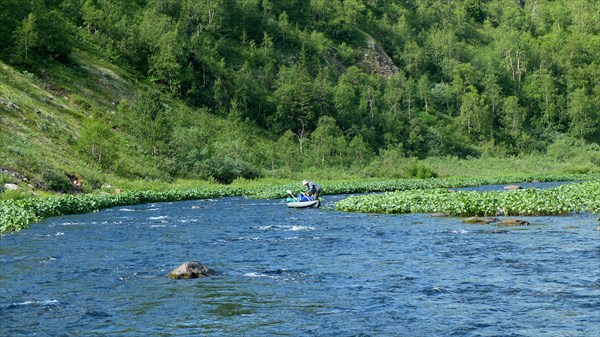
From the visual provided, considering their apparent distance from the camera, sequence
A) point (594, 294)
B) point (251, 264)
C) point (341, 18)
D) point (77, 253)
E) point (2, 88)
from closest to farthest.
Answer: point (594, 294), point (251, 264), point (77, 253), point (2, 88), point (341, 18)

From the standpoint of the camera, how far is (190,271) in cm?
2148

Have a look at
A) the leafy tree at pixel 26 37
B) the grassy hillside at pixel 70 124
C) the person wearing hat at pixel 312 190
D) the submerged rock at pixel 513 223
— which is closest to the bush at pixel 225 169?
the grassy hillside at pixel 70 124

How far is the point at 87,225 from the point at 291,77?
114289 millimetres

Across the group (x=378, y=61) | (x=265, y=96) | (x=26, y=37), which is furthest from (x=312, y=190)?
(x=378, y=61)

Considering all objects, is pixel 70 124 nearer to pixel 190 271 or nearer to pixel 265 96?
pixel 265 96

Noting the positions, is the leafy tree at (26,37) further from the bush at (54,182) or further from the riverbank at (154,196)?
the bush at (54,182)

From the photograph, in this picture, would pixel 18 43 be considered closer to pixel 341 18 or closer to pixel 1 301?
pixel 1 301

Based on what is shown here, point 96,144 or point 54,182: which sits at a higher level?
point 96,144

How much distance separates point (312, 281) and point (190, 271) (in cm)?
419

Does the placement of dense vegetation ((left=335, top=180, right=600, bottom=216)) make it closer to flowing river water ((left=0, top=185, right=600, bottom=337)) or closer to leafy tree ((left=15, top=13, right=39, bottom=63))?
flowing river water ((left=0, top=185, right=600, bottom=337))

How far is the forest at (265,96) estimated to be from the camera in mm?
89500

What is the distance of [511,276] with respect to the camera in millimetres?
20250

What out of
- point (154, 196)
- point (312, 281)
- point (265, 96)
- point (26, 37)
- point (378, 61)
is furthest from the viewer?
point (378, 61)

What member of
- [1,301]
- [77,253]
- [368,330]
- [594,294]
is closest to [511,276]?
[594,294]
